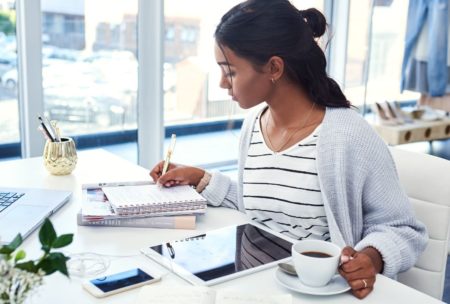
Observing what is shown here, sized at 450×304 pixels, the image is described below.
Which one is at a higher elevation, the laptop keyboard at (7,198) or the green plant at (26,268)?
the green plant at (26,268)

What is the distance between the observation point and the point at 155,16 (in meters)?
3.32

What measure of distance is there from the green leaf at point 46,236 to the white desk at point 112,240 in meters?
0.31

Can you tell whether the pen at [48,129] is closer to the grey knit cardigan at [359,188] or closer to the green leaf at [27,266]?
the grey knit cardigan at [359,188]

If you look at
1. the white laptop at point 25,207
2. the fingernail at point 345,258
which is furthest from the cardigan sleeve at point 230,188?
the fingernail at point 345,258

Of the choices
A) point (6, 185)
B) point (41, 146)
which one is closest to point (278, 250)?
point (6, 185)

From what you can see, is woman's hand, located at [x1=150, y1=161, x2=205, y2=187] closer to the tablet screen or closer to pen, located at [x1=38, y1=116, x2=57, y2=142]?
the tablet screen

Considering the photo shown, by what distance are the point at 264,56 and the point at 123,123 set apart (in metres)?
2.27

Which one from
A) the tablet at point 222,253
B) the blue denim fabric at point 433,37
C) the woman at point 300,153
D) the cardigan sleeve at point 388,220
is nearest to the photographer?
the tablet at point 222,253

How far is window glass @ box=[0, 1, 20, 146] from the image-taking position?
2.90 metres

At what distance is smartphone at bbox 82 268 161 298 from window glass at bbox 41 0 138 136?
2154mm

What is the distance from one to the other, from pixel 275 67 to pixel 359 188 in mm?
357

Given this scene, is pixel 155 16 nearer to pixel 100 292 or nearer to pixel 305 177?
pixel 305 177

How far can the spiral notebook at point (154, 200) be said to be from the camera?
1.37 meters

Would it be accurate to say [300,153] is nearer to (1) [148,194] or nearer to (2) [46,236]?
(1) [148,194]
